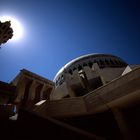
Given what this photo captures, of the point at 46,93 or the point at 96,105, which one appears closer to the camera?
the point at 96,105

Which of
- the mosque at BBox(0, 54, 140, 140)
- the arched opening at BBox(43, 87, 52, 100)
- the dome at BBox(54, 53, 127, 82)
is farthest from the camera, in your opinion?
the dome at BBox(54, 53, 127, 82)

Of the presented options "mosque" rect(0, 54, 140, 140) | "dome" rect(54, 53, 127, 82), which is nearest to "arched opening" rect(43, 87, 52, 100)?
"mosque" rect(0, 54, 140, 140)

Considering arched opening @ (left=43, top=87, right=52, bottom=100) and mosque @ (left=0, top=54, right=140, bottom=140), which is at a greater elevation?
arched opening @ (left=43, top=87, right=52, bottom=100)

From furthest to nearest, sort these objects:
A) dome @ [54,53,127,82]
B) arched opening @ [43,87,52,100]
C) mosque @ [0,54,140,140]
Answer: dome @ [54,53,127,82] → arched opening @ [43,87,52,100] → mosque @ [0,54,140,140]

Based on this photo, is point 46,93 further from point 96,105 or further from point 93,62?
point 93,62

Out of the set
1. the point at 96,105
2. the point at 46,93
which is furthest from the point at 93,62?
the point at 96,105

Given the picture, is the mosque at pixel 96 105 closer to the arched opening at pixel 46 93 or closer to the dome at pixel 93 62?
the arched opening at pixel 46 93

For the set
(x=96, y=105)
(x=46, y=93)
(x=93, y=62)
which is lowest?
(x=96, y=105)

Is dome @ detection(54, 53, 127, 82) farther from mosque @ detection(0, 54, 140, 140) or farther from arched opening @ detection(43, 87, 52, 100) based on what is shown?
mosque @ detection(0, 54, 140, 140)

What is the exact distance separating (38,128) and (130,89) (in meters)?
4.21

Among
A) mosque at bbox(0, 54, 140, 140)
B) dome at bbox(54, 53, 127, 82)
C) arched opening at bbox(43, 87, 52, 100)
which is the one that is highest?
dome at bbox(54, 53, 127, 82)

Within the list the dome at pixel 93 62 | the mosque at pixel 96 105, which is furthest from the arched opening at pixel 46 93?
the dome at pixel 93 62

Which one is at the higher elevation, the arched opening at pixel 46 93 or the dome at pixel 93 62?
the dome at pixel 93 62

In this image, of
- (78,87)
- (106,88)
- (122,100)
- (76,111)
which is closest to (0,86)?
(76,111)
